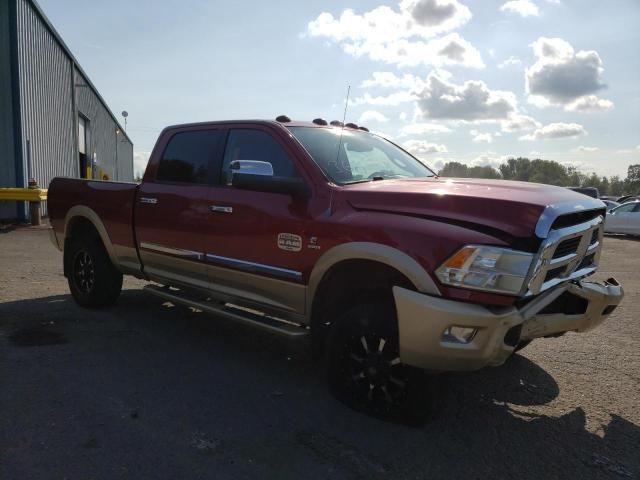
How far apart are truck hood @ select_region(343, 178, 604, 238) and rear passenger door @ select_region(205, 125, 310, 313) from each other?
1.83ft

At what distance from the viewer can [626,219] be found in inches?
730

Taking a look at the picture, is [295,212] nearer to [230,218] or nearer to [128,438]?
[230,218]

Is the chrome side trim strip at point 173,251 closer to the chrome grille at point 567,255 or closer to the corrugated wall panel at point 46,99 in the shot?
the chrome grille at point 567,255

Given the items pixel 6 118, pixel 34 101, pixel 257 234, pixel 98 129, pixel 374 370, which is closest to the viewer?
pixel 374 370

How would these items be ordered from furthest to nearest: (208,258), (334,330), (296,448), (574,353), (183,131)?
(183,131) → (574,353) → (208,258) → (334,330) → (296,448)

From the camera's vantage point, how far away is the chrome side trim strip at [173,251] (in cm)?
464

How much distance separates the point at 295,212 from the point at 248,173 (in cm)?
45

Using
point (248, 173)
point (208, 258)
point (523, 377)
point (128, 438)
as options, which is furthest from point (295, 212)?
point (523, 377)

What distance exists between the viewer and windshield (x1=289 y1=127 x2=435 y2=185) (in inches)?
157

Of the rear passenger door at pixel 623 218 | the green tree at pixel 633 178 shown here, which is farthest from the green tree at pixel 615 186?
the rear passenger door at pixel 623 218

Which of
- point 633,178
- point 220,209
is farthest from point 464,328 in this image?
point 633,178

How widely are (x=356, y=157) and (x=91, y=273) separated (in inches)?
136

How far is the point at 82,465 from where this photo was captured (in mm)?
2814

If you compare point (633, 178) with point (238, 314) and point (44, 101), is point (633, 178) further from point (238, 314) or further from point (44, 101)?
point (238, 314)
